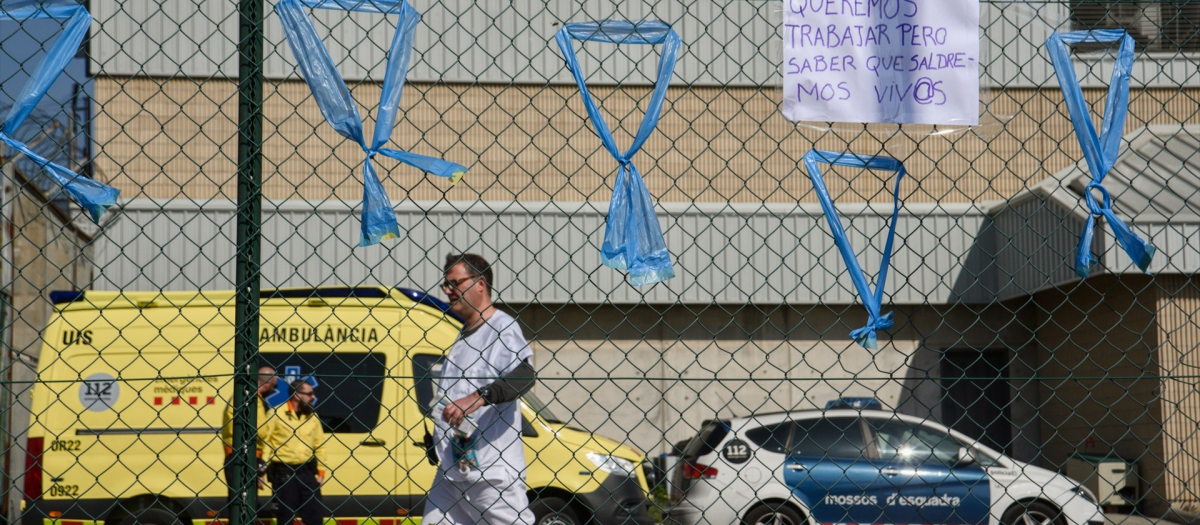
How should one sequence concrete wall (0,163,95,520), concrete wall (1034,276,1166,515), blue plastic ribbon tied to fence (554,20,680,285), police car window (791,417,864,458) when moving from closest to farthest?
blue plastic ribbon tied to fence (554,20,680,285)
police car window (791,417,864,458)
concrete wall (0,163,95,520)
concrete wall (1034,276,1166,515)

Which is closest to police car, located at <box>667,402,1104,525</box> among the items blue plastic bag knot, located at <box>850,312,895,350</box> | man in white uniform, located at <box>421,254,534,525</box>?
man in white uniform, located at <box>421,254,534,525</box>

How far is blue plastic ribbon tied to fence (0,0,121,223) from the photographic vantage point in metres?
3.10

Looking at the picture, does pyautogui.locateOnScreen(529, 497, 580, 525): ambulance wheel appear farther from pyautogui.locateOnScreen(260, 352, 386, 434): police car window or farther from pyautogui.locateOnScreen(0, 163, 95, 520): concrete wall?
pyautogui.locateOnScreen(0, 163, 95, 520): concrete wall

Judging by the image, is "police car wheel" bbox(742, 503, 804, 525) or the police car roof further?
the police car roof

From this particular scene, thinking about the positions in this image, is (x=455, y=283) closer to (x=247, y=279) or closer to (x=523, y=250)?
Answer: (x=247, y=279)

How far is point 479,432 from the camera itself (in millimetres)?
3879

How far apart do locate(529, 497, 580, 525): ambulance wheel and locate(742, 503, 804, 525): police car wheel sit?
1.49 m

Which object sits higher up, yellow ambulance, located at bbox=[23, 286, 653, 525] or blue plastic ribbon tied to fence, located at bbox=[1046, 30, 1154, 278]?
blue plastic ribbon tied to fence, located at bbox=[1046, 30, 1154, 278]

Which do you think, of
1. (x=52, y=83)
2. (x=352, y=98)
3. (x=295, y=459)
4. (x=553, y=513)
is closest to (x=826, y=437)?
(x=553, y=513)

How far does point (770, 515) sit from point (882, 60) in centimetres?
563

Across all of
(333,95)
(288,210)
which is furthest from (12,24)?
(288,210)

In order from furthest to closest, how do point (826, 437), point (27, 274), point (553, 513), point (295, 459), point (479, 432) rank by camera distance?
point (27, 274), point (826, 437), point (553, 513), point (295, 459), point (479, 432)

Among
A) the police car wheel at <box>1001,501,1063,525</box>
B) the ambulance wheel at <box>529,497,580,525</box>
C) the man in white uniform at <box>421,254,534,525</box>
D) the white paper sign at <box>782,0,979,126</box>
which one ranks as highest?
the white paper sign at <box>782,0,979,126</box>

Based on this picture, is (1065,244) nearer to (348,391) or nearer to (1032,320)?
(1032,320)
